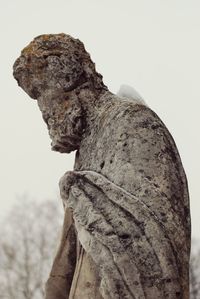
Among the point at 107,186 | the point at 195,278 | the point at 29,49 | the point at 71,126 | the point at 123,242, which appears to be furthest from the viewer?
the point at 195,278

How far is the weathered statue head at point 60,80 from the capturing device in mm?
5956

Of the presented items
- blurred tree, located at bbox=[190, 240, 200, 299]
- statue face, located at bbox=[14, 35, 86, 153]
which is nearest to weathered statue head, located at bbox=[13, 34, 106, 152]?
statue face, located at bbox=[14, 35, 86, 153]

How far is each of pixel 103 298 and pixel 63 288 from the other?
1.86 ft

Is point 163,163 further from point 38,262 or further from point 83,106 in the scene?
point 38,262

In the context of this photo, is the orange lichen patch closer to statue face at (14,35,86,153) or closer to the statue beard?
statue face at (14,35,86,153)

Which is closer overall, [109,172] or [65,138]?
→ [109,172]

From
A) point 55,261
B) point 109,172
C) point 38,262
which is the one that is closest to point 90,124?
point 109,172

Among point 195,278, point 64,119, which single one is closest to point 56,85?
point 64,119

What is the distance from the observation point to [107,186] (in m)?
5.28

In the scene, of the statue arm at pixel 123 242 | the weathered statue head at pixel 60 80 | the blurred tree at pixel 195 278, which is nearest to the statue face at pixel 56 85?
the weathered statue head at pixel 60 80

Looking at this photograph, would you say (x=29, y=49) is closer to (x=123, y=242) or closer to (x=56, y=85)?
(x=56, y=85)

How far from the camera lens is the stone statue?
16.3 ft

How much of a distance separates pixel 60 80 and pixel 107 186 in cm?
110

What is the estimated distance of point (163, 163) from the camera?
5.35m
